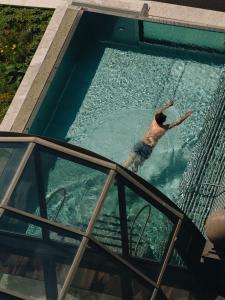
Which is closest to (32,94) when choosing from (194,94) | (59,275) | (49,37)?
(49,37)

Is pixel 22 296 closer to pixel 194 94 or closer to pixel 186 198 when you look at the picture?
pixel 186 198


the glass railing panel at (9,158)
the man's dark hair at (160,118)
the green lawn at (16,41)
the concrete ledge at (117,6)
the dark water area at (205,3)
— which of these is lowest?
the glass railing panel at (9,158)

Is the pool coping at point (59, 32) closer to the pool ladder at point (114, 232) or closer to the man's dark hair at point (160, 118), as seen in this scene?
the man's dark hair at point (160, 118)

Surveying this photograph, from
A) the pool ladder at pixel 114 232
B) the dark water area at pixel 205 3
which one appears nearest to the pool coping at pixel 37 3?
the dark water area at pixel 205 3

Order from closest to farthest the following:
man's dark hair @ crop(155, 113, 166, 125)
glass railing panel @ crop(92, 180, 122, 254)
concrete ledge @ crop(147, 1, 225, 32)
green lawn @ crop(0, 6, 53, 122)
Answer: glass railing panel @ crop(92, 180, 122, 254) < man's dark hair @ crop(155, 113, 166, 125) < concrete ledge @ crop(147, 1, 225, 32) < green lawn @ crop(0, 6, 53, 122)

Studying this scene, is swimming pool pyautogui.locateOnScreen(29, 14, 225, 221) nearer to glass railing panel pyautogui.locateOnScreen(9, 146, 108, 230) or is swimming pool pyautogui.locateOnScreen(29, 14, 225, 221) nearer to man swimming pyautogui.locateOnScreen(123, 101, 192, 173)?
man swimming pyautogui.locateOnScreen(123, 101, 192, 173)

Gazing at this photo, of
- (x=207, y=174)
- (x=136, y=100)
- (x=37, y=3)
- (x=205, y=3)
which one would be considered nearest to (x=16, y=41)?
(x=37, y=3)

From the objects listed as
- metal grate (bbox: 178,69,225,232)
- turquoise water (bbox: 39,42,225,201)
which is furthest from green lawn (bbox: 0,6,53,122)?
metal grate (bbox: 178,69,225,232)
